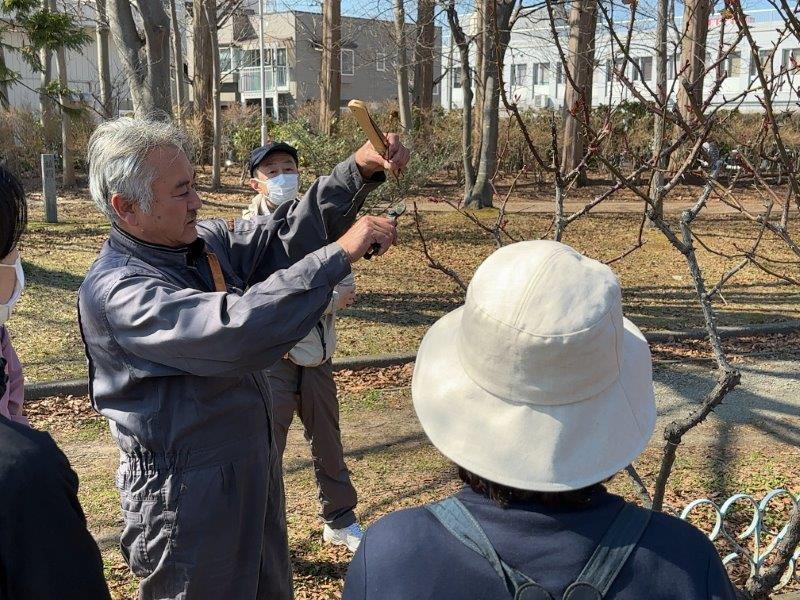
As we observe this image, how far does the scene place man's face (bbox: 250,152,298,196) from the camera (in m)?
4.08

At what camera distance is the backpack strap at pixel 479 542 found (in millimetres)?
1161

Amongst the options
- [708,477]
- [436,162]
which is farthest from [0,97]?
[708,477]

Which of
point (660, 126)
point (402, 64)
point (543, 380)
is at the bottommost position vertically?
point (543, 380)

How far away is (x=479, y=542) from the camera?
1.20 meters

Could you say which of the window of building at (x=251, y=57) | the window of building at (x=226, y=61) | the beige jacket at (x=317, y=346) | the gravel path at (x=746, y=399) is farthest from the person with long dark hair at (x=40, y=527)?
the window of building at (x=251, y=57)

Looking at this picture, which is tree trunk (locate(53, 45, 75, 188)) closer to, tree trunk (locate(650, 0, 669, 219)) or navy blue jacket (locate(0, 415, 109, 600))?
tree trunk (locate(650, 0, 669, 219))

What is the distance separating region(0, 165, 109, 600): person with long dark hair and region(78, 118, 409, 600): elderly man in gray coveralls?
21.9 inches

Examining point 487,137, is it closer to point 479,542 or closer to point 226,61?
point 479,542

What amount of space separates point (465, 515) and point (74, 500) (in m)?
0.66

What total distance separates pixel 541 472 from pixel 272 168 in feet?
10.4

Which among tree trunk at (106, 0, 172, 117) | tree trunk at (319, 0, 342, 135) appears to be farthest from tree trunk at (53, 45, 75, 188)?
→ tree trunk at (106, 0, 172, 117)

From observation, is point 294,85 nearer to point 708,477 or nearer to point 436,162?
point 436,162

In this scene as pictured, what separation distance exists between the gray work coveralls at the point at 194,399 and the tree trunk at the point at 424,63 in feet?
50.1

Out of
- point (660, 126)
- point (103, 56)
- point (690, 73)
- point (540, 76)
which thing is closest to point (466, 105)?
point (690, 73)
